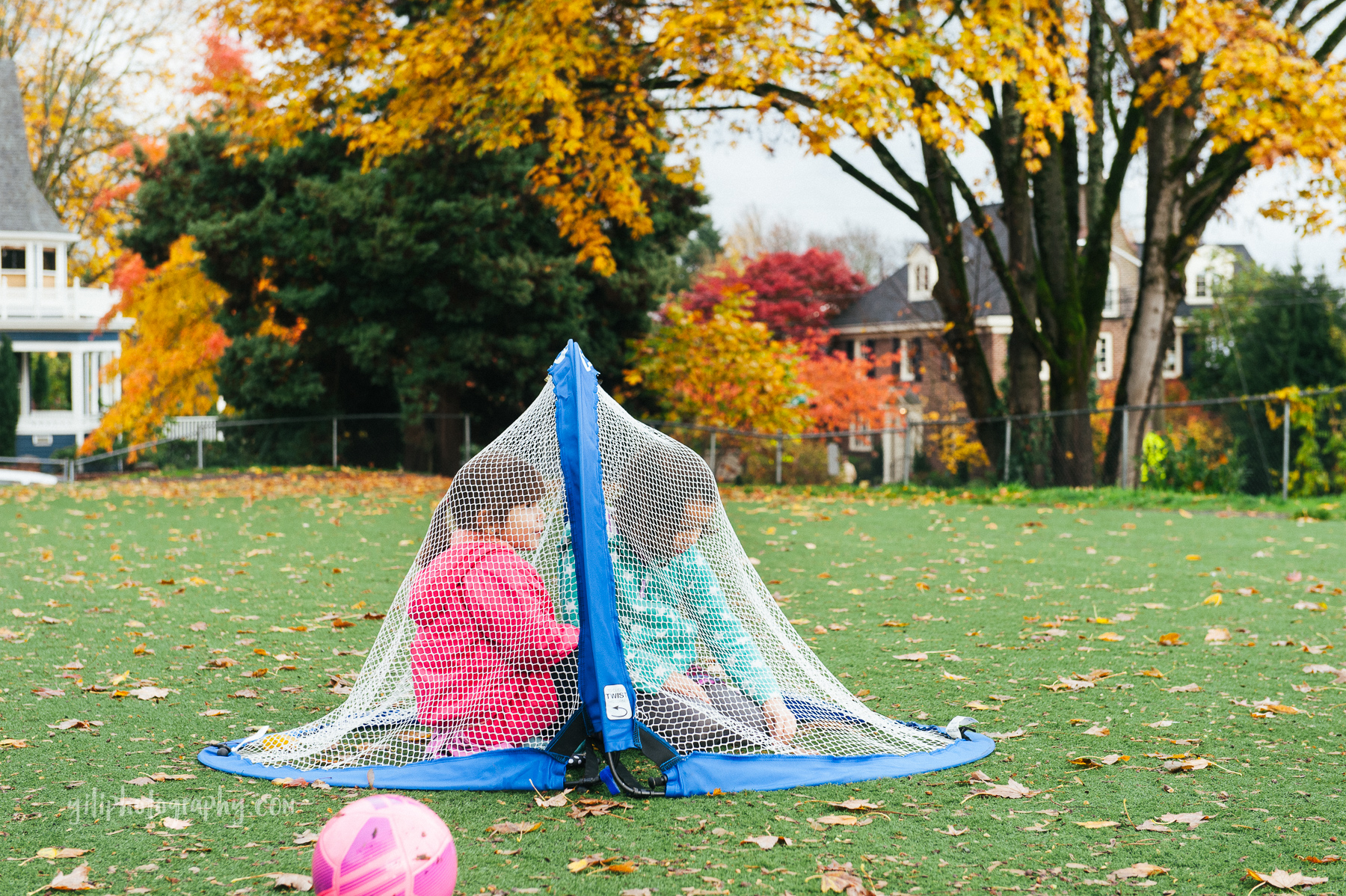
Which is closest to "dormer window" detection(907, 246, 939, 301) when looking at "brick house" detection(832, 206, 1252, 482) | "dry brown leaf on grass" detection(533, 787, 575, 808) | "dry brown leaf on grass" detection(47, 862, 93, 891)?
"brick house" detection(832, 206, 1252, 482)

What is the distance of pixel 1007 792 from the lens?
3598 mm

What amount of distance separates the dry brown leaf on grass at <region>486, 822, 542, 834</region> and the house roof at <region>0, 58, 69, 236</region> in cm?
3610

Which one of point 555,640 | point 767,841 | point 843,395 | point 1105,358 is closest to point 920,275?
point 1105,358

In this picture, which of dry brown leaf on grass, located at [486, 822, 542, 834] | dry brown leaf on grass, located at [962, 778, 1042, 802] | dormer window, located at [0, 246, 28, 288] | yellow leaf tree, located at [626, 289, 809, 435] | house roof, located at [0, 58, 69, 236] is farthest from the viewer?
dormer window, located at [0, 246, 28, 288]

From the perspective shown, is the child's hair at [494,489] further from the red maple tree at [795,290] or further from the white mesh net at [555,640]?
the red maple tree at [795,290]

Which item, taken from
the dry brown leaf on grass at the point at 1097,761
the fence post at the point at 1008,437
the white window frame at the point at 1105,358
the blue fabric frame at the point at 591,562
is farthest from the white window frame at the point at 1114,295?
the blue fabric frame at the point at 591,562

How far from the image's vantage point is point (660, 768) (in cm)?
367

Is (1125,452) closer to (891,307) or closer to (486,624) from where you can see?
(486,624)

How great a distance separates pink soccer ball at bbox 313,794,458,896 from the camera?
256cm

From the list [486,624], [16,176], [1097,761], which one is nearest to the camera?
[1097,761]

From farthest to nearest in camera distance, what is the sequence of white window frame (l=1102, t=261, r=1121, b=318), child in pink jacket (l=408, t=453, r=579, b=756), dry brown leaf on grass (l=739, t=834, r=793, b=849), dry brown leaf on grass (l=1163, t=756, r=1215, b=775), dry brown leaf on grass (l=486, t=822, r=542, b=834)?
white window frame (l=1102, t=261, r=1121, b=318) → child in pink jacket (l=408, t=453, r=579, b=756) → dry brown leaf on grass (l=1163, t=756, r=1215, b=775) → dry brown leaf on grass (l=486, t=822, r=542, b=834) → dry brown leaf on grass (l=739, t=834, r=793, b=849)

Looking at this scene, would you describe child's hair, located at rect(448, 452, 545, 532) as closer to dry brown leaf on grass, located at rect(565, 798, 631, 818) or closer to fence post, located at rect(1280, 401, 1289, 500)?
dry brown leaf on grass, located at rect(565, 798, 631, 818)

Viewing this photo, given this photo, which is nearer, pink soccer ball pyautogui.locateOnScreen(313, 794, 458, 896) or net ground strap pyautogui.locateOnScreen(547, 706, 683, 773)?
pink soccer ball pyautogui.locateOnScreen(313, 794, 458, 896)

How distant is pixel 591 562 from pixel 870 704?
5.57 ft
